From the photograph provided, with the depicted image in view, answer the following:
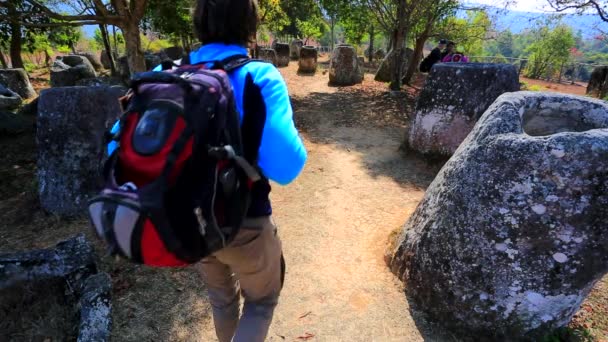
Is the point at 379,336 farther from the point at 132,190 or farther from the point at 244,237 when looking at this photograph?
the point at 132,190

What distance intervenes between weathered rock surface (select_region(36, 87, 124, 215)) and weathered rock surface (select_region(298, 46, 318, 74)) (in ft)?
37.8

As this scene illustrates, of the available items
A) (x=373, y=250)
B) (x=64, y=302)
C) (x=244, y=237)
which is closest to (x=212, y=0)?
(x=244, y=237)

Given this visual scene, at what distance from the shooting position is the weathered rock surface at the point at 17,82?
32.2ft

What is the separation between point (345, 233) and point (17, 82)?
422 inches

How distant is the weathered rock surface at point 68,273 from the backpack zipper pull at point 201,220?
1.26m

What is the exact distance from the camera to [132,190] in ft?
3.96

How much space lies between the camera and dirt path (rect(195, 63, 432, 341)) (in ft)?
8.54

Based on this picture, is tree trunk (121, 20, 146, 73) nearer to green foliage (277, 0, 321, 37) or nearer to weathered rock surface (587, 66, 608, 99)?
Result: green foliage (277, 0, 321, 37)

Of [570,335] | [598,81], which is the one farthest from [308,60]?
[570,335]

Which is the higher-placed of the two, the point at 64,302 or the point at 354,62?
the point at 354,62

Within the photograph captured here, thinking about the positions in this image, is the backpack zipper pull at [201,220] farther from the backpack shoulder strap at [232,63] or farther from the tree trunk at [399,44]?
the tree trunk at [399,44]

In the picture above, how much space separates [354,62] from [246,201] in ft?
36.9

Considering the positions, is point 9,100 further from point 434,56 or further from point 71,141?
point 434,56

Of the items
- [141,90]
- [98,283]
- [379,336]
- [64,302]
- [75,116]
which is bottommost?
[379,336]
